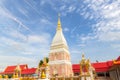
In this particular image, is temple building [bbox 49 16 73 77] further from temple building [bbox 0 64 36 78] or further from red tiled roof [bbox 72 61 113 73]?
temple building [bbox 0 64 36 78]

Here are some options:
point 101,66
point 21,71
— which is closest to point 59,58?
point 101,66

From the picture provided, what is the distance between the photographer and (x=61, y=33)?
37.5 metres

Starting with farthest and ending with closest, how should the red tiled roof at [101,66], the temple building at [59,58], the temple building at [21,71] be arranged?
the temple building at [21,71] < the red tiled roof at [101,66] < the temple building at [59,58]

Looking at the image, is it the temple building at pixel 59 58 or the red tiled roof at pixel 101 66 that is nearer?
the temple building at pixel 59 58

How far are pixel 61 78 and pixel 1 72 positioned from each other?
2953 centimetres

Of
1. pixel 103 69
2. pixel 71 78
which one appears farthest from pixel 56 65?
pixel 103 69

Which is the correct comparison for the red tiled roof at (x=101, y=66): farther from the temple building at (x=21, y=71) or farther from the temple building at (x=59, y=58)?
the temple building at (x=21, y=71)

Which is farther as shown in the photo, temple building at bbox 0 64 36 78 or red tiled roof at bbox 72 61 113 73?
temple building at bbox 0 64 36 78

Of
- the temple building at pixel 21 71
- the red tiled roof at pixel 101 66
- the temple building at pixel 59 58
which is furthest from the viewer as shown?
the temple building at pixel 21 71

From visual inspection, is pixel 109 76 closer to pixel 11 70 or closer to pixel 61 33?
pixel 61 33

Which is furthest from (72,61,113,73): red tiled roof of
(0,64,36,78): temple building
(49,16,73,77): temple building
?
(0,64,36,78): temple building

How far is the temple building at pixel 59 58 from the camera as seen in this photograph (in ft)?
105

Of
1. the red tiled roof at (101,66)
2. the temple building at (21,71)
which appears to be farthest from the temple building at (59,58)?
the temple building at (21,71)

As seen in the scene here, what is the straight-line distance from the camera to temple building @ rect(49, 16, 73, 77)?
32.1m
